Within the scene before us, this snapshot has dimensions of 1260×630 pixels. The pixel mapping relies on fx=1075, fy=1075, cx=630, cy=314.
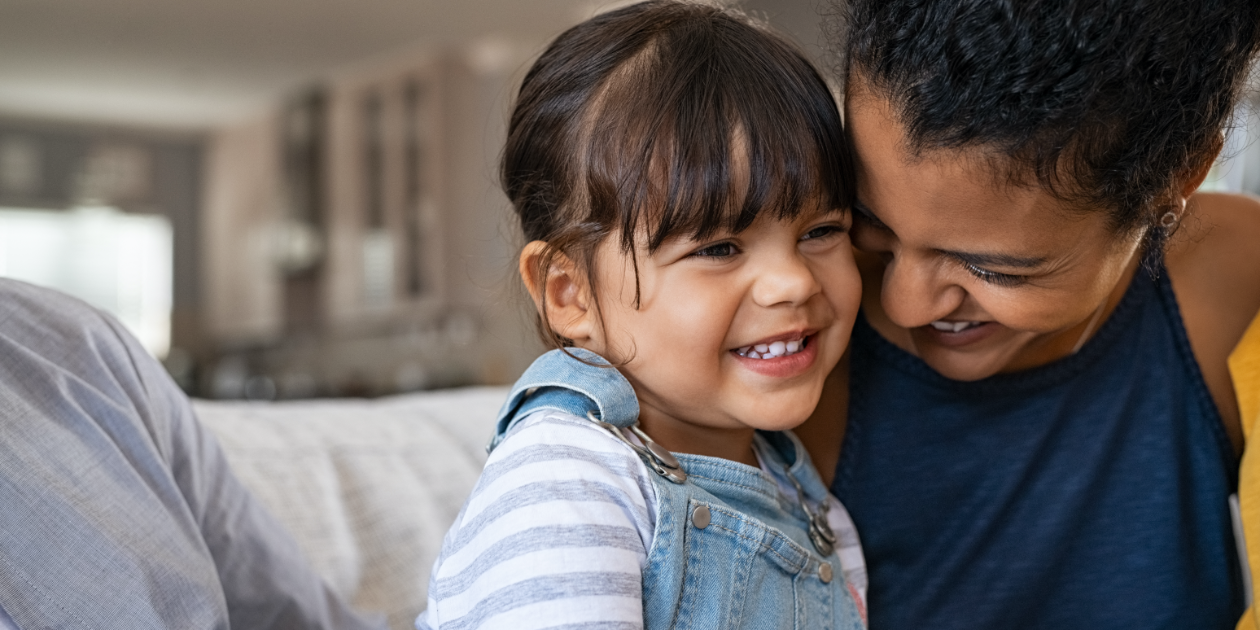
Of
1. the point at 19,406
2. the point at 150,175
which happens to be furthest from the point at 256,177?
the point at 19,406

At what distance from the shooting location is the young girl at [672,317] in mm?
764

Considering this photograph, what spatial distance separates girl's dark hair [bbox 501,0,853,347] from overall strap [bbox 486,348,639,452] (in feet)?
0.24

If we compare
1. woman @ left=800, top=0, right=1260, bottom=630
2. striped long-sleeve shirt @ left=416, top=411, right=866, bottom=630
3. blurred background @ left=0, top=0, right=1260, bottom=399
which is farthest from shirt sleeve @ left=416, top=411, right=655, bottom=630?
blurred background @ left=0, top=0, right=1260, bottom=399

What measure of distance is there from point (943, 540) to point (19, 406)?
0.84 meters

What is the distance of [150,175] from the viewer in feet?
21.5

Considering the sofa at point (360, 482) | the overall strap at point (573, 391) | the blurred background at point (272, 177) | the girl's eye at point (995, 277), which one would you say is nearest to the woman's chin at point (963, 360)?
the girl's eye at point (995, 277)

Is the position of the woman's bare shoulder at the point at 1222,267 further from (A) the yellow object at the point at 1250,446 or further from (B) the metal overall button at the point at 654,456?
(B) the metal overall button at the point at 654,456

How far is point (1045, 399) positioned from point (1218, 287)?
0.80ft

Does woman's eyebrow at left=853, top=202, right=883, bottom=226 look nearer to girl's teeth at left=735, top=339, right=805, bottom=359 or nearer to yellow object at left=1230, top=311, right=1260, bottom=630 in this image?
girl's teeth at left=735, top=339, right=805, bottom=359

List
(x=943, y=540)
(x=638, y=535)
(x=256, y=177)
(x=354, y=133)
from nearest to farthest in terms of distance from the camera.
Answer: (x=638, y=535) → (x=943, y=540) → (x=354, y=133) → (x=256, y=177)

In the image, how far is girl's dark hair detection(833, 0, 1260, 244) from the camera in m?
0.73

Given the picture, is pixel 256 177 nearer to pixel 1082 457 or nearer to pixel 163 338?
pixel 163 338

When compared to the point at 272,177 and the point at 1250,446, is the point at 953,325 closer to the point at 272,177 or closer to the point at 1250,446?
the point at 1250,446

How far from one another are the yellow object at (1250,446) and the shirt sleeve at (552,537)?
2.09 ft
